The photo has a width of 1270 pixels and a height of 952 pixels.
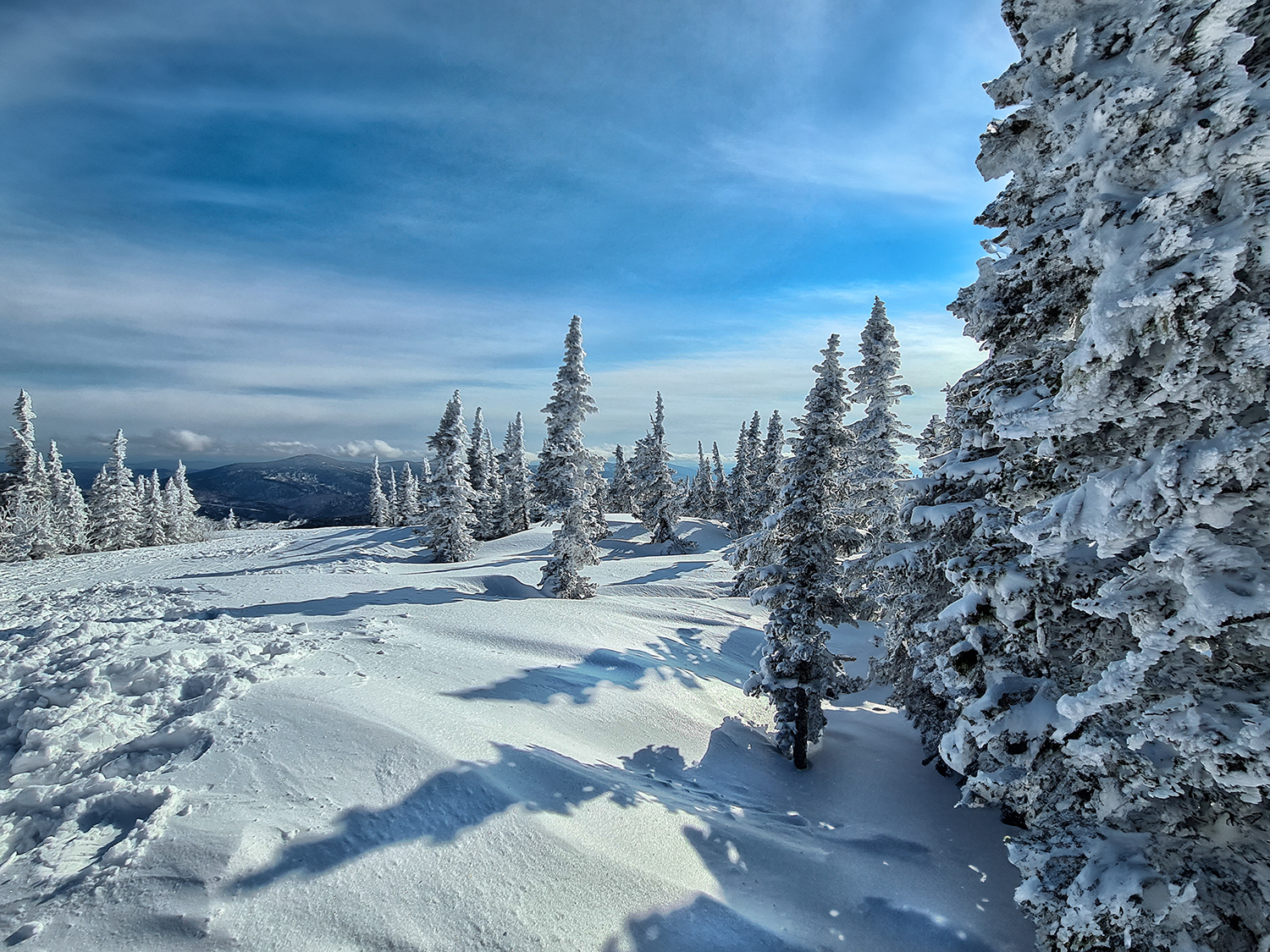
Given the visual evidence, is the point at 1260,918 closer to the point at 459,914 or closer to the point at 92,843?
the point at 459,914

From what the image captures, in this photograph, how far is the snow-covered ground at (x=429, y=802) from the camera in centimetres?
639

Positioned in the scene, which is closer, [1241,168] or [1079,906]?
[1241,168]

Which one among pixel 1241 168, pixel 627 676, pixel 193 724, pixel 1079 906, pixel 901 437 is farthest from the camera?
pixel 901 437

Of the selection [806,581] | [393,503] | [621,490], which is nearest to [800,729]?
[806,581]

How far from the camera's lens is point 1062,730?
18.5 feet

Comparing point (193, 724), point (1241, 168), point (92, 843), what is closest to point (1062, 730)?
point (1241, 168)

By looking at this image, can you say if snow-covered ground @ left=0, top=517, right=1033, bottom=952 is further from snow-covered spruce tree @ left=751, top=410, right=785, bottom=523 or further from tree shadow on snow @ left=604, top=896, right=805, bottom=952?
snow-covered spruce tree @ left=751, top=410, right=785, bottom=523

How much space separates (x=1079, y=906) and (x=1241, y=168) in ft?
21.8

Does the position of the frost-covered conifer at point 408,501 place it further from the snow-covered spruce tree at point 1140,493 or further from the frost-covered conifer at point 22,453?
the snow-covered spruce tree at point 1140,493

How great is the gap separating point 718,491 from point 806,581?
207 feet

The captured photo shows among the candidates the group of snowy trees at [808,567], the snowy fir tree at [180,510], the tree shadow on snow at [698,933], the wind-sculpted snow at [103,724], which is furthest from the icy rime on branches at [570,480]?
the snowy fir tree at [180,510]

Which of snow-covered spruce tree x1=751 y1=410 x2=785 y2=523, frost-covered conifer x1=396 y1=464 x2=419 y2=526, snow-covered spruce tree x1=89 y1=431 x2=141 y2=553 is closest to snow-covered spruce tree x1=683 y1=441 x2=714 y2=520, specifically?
snow-covered spruce tree x1=751 y1=410 x2=785 y2=523

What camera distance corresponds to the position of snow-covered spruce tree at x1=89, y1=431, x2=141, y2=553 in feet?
183

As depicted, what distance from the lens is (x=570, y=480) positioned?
27.6 metres
